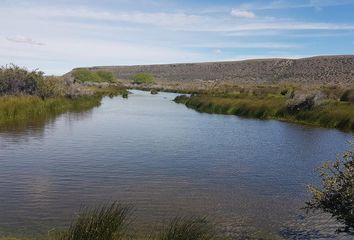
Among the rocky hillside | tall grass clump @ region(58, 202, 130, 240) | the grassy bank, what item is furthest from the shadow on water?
the rocky hillside

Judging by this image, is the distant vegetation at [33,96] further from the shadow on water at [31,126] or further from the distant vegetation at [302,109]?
the distant vegetation at [302,109]

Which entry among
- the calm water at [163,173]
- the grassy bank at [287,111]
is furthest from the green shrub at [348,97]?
the calm water at [163,173]

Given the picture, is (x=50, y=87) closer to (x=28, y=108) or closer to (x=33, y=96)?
(x=33, y=96)

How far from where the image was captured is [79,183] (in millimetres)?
14875

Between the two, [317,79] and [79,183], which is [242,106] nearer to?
[79,183]

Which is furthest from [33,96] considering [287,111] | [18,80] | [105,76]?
[105,76]

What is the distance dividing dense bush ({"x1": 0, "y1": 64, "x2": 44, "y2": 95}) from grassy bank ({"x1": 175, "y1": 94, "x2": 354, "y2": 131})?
58.2ft

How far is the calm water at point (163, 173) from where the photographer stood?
12.0m

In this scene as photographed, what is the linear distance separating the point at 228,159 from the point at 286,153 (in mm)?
3531

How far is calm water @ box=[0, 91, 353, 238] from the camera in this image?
12.0 metres

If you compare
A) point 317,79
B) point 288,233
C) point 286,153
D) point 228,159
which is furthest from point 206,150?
point 317,79

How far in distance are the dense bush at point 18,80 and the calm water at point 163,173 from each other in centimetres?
1414

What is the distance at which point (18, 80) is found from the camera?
42.2 metres

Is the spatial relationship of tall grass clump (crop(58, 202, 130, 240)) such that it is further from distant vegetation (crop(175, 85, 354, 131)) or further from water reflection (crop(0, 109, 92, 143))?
distant vegetation (crop(175, 85, 354, 131))
